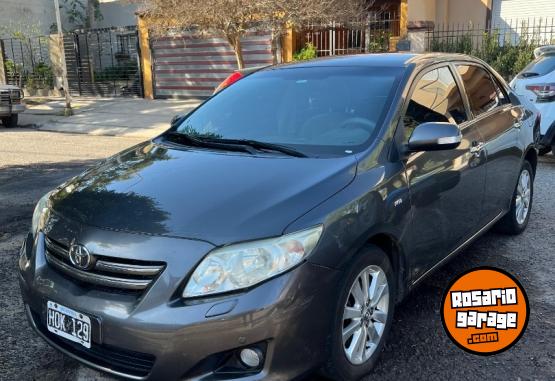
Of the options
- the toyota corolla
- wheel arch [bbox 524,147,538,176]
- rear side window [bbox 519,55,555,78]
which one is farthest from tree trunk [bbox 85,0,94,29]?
wheel arch [bbox 524,147,538,176]

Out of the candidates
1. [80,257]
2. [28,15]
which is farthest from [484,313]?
[28,15]

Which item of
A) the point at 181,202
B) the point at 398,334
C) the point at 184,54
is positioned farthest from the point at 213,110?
the point at 184,54

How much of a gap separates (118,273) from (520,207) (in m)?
3.83

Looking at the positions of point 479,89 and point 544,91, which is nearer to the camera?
point 479,89

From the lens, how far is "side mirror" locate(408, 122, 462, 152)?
3068 millimetres

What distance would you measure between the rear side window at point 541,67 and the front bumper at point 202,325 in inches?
260

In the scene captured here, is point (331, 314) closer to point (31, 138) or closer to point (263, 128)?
point (263, 128)

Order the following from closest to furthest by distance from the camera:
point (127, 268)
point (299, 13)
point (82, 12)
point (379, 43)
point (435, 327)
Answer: point (127, 268) < point (435, 327) < point (299, 13) < point (379, 43) < point (82, 12)

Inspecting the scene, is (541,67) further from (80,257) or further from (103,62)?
(103,62)

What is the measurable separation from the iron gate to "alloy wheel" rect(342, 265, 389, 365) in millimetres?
17967

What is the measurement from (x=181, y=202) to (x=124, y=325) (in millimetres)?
616

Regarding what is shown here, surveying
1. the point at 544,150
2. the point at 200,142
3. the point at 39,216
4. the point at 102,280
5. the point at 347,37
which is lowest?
the point at 544,150

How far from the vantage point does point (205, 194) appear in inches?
104

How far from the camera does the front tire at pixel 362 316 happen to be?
2525 mm
